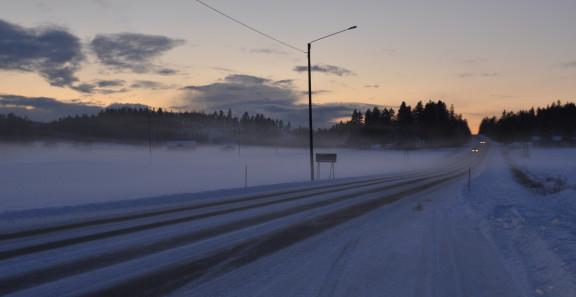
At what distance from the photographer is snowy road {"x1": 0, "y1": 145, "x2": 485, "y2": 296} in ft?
15.4

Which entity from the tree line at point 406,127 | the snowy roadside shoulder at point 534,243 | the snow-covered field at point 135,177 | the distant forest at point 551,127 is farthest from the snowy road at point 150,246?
the distant forest at point 551,127

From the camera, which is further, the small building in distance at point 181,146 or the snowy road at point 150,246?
the small building in distance at point 181,146

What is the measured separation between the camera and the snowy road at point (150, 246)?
469cm

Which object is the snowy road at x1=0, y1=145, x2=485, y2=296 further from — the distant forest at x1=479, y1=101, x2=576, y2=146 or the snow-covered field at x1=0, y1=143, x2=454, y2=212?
the distant forest at x1=479, y1=101, x2=576, y2=146

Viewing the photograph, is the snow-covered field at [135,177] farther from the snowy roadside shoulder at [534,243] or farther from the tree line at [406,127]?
the tree line at [406,127]

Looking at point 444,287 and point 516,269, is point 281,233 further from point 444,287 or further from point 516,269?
point 516,269

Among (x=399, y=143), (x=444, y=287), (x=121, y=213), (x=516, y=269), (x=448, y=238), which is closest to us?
(x=444, y=287)

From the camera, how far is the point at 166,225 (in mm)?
8516

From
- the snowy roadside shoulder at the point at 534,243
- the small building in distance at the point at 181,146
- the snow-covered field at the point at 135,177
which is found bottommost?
the snow-covered field at the point at 135,177

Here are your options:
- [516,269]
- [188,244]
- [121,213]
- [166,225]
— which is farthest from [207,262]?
[121,213]

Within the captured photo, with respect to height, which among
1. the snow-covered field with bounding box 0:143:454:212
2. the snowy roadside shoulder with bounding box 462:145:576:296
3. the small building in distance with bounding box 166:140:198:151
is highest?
the small building in distance with bounding box 166:140:198:151

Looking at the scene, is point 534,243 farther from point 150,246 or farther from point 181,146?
point 181,146

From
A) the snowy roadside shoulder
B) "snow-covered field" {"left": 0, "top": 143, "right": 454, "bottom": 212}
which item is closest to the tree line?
"snow-covered field" {"left": 0, "top": 143, "right": 454, "bottom": 212}

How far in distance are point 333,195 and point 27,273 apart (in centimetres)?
1154
